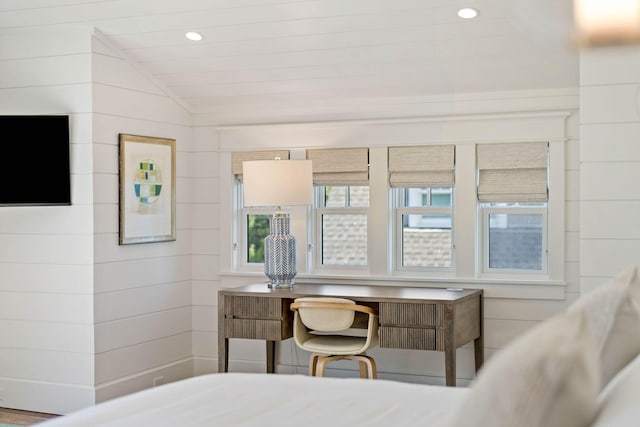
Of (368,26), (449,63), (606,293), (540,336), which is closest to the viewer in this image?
(540,336)

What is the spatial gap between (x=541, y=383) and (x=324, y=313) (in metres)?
3.41

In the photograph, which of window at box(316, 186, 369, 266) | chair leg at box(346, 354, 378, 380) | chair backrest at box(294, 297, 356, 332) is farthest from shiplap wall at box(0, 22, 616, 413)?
chair backrest at box(294, 297, 356, 332)

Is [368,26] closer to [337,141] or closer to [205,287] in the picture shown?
[337,141]

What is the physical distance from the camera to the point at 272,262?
529cm

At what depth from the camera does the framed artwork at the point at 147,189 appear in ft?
17.1

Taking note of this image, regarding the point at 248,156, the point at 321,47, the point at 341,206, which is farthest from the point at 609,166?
the point at 248,156

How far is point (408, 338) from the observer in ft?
A: 15.5

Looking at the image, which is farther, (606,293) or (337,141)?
(337,141)

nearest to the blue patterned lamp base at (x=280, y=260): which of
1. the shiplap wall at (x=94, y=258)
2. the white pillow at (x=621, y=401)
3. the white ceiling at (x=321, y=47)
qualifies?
the shiplap wall at (x=94, y=258)

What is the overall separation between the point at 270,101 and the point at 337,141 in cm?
57

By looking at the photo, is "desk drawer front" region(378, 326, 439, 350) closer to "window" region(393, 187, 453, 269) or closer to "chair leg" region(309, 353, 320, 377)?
"chair leg" region(309, 353, 320, 377)

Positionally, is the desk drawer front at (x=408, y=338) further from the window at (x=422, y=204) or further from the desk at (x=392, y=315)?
the window at (x=422, y=204)

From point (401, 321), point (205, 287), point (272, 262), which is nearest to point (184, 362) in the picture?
point (205, 287)

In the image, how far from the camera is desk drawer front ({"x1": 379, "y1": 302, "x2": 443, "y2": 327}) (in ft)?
15.3
